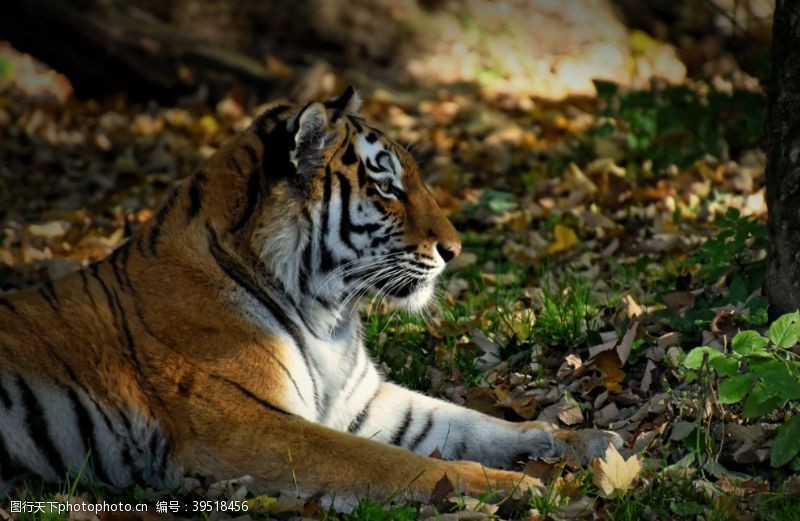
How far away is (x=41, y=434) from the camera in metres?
3.80

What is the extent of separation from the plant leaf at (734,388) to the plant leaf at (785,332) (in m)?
0.13

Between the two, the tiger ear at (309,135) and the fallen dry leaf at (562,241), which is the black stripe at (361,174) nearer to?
the tiger ear at (309,135)

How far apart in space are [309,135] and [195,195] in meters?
0.48

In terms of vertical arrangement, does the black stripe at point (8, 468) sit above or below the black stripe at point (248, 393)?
below

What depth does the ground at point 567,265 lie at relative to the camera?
342cm

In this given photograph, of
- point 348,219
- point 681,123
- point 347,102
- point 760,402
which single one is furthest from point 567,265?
point 760,402

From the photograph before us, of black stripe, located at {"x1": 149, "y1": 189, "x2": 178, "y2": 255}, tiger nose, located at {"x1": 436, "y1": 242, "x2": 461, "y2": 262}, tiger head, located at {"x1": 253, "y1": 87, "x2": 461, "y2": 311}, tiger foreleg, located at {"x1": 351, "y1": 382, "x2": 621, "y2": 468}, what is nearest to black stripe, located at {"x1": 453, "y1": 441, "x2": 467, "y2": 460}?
tiger foreleg, located at {"x1": 351, "y1": 382, "x2": 621, "y2": 468}

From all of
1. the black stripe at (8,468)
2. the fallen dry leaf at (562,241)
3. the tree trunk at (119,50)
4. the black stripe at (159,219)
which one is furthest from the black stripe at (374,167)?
the tree trunk at (119,50)

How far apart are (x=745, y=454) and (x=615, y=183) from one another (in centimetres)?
374

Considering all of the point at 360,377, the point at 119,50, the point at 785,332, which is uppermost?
the point at 785,332

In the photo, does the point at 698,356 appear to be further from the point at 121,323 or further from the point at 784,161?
the point at 121,323

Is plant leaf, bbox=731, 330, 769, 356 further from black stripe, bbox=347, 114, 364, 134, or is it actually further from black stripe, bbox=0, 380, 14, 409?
black stripe, bbox=0, 380, 14, 409

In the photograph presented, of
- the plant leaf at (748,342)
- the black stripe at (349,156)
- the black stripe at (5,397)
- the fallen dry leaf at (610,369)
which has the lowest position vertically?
the black stripe at (5,397)

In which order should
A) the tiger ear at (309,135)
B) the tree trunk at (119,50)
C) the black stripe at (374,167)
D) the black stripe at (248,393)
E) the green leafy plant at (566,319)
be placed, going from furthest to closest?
the tree trunk at (119,50) → the green leafy plant at (566,319) → the black stripe at (374,167) → the tiger ear at (309,135) → the black stripe at (248,393)
